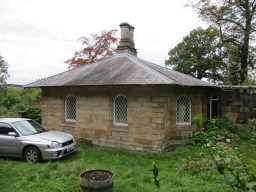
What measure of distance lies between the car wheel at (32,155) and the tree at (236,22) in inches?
707

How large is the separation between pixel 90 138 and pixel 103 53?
13.8 m

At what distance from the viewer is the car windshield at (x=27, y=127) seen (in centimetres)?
989

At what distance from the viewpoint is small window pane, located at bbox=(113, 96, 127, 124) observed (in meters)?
11.3

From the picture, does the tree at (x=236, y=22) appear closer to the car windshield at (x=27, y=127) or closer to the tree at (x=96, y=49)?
the tree at (x=96, y=49)

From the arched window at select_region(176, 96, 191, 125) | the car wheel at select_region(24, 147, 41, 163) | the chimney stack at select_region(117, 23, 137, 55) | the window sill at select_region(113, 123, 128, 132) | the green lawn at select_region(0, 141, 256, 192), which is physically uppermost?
the chimney stack at select_region(117, 23, 137, 55)

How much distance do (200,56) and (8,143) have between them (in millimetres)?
23049

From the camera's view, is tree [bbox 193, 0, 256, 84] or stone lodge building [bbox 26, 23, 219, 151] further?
tree [bbox 193, 0, 256, 84]

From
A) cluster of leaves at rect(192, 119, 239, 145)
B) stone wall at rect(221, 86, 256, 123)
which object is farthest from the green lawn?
stone wall at rect(221, 86, 256, 123)

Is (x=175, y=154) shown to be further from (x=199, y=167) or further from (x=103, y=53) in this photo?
(x=103, y=53)

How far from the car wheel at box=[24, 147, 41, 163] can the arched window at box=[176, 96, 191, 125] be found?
6.02 meters

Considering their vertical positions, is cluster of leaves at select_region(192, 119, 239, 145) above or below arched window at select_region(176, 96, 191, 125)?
below

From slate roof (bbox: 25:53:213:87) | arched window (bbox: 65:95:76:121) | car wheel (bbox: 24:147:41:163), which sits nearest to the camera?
car wheel (bbox: 24:147:41:163)

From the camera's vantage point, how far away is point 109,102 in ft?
37.5

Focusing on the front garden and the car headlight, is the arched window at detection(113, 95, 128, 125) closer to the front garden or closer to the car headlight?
the front garden
